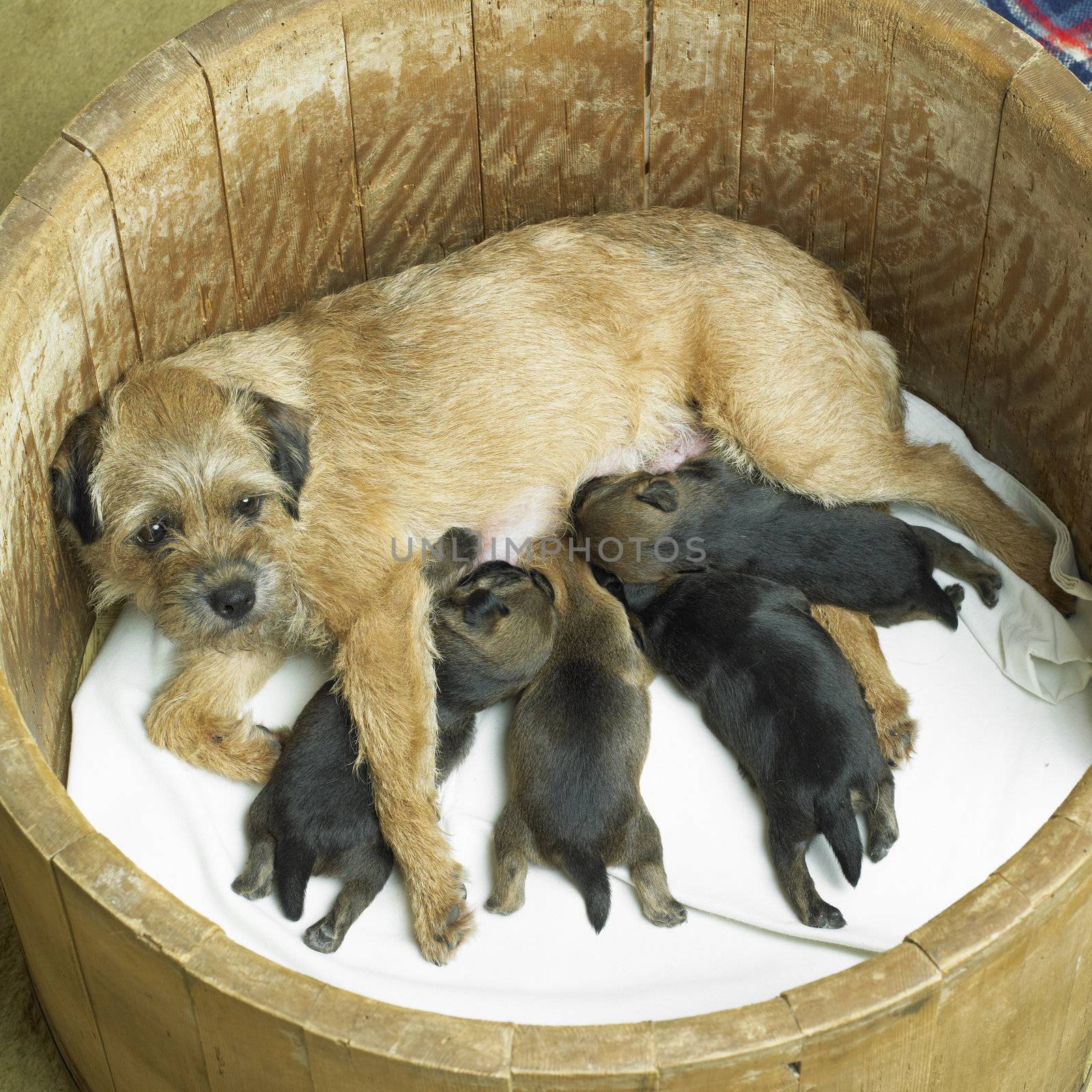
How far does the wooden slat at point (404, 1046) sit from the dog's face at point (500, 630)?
3.47ft

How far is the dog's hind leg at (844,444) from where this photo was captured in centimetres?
309

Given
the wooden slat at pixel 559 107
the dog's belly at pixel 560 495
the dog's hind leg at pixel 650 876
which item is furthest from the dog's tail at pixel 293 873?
the wooden slat at pixel 559 107

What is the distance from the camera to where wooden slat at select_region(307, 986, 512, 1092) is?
1.75 m

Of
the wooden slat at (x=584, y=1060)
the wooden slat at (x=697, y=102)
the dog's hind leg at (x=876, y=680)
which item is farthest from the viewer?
the wooden slat at (x=697, y=102)

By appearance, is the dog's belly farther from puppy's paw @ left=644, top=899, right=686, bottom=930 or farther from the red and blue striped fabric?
the red and blue striped fabric

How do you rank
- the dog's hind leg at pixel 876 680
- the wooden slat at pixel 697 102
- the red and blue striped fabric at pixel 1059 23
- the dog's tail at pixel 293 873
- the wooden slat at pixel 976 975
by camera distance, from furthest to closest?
the red and blue striped fabric at pixel 1059 23
the wooden slat at pixel 697 102
the dog's hind leg at pixel 876 680
the dog's tail at pixel 293 873
the wooden slat at pixel 976 975

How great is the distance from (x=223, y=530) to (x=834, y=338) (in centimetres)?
141

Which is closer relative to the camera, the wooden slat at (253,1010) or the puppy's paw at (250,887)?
the wooden slat at (253,1010)

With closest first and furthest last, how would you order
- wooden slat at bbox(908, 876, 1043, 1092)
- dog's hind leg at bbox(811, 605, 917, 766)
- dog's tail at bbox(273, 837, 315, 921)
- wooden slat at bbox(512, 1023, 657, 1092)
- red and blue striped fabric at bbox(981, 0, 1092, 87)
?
wooden slat at bbox(512, 1023, 657, 1092)
wooden slat at bbox(908, 876, 1043, 1092)
dog's tail at bbox(273, 837, 315, 921)
dog's hind leg at bbox(811, 605, 917, 766)
red and blue striped fabric at bbox(981, 0, 1092, 87)

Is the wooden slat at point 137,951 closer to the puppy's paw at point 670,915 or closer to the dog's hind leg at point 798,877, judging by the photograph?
the puppy's paw at point 670,915

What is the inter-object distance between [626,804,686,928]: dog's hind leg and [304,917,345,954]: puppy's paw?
564 mm

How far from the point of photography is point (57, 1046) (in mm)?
2689

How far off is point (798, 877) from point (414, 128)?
189 cm

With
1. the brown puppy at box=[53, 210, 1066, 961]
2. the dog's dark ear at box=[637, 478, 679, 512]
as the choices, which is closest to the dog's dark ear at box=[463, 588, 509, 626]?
the brown puppy at box=[53, 210, 1066, 961]
